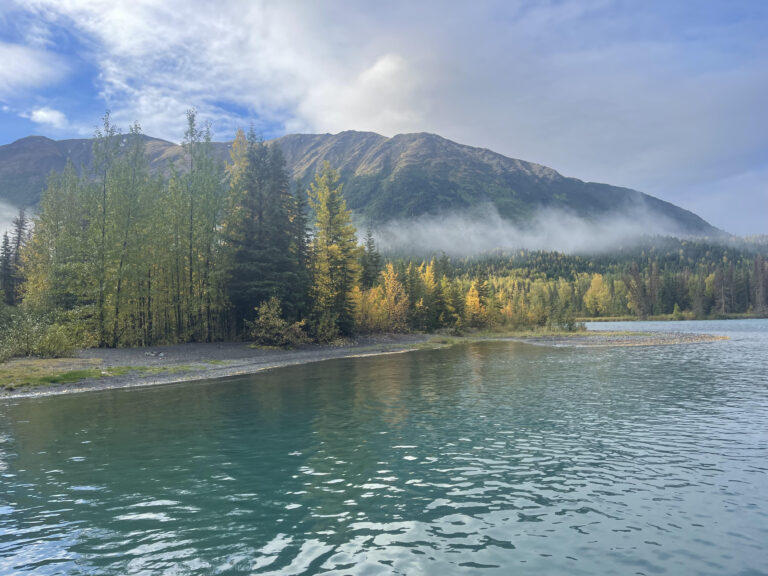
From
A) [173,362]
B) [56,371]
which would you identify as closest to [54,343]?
[56,371]

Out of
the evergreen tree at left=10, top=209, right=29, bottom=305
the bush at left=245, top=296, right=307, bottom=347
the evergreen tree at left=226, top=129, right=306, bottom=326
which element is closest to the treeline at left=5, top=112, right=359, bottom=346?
the evergreen tree at left=226, top=129, right=306, bottom=326

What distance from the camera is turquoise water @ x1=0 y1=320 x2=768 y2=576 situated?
824cm

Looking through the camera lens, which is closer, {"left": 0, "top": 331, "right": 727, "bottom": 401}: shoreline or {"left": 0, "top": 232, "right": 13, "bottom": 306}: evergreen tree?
{"left": 0, "top": 331, "right": 727, "bottom": 401}: shoreline

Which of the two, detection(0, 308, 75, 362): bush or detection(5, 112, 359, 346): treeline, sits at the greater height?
detection(5, 112, 359, 346): treeline

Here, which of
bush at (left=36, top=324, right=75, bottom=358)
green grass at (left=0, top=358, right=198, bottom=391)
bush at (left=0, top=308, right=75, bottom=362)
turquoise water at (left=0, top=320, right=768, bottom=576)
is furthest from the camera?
bush at (left=36, top=324, right=75, bottom=358)

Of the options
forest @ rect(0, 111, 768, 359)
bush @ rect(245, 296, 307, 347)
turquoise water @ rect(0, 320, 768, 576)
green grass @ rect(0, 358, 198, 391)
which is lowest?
turquoise water @ rect(0, 320, 768, 576)

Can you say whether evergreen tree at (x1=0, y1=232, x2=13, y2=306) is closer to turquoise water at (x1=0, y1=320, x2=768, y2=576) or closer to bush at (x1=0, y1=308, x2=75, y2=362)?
bush at (x1=0, y1=308, x2=75, y2=362)

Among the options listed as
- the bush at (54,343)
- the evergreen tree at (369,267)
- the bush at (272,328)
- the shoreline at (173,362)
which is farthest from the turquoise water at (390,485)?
the evergreen tree at (369,267)

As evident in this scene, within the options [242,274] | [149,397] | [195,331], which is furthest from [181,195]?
[149,397]

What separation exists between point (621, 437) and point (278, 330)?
139 ft

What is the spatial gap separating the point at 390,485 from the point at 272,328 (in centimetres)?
4287

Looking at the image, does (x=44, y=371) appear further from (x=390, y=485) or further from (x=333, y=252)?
(x=333, y=252)

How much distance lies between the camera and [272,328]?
172ft

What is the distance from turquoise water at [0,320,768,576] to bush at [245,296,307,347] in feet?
87.5
